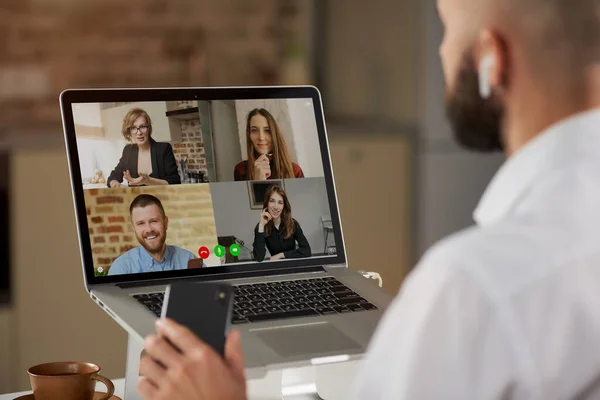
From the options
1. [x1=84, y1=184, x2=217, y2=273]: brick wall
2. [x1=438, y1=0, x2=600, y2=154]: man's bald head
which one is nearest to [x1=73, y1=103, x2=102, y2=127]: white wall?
[x1=84, y1=184, x2=217, y2=273]: brick wall

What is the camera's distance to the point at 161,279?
1.30 meters

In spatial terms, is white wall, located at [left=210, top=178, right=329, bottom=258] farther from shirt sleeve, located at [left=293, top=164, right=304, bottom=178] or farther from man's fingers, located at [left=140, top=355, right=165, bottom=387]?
man's fingers, located at [left=140, top=355, right=165, bottom=387]

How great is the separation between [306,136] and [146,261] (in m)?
0.33

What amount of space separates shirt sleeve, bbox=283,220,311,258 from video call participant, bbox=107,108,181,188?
203 millimetres

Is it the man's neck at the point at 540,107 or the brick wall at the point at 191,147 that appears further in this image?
the brick wall at the point at 191,147

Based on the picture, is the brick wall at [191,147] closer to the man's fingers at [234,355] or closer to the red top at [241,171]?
the red top at [241,171]

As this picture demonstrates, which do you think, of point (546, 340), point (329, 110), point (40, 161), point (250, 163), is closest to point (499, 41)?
point (546, 340)

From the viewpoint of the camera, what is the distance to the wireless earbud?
2.38ft

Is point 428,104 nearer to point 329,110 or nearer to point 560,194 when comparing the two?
point 329,110

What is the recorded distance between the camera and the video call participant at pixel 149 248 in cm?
129

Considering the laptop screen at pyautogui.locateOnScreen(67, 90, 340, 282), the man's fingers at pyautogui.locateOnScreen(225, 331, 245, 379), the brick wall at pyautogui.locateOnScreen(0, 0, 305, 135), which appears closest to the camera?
the man's fingers at pyautogui.locateOnScreen(225, 331, 245, 379)

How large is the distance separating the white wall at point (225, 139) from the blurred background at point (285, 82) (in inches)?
60.9

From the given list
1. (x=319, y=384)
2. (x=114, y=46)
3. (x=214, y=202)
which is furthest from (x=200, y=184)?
(x=114, y=46)

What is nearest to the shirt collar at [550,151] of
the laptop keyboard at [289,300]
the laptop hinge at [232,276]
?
the laptop keyboard at [289,300]
